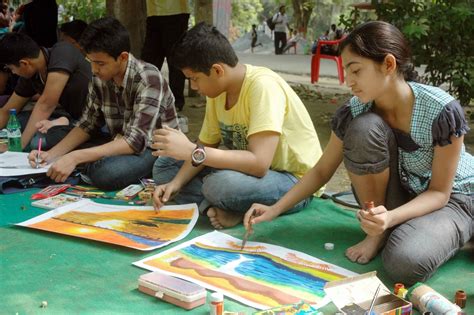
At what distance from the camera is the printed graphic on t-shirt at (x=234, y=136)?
252cm

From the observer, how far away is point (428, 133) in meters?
2.05

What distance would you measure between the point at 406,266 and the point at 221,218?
809 mm

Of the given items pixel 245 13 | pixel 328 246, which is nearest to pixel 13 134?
pixel 328 246

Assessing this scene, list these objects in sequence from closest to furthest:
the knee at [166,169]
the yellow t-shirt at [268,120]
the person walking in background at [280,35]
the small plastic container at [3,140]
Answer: the yellow t-shirt at [268,120] → the knee at [166,169] → the small plastic container at [3,140] → the person walking in background at [280,35]

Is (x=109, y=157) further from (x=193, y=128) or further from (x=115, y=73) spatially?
(x=193, y=128)

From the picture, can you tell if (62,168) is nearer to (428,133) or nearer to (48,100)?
(48,100)

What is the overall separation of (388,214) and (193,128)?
3.16m

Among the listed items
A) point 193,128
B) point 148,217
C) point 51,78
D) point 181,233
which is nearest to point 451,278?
point 181,233

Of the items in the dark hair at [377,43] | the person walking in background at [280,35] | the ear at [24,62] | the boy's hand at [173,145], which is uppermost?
the dark hair at [377,43]

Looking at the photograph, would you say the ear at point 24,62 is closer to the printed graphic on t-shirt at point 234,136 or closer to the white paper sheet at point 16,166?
the white paper sheet at point 16,166

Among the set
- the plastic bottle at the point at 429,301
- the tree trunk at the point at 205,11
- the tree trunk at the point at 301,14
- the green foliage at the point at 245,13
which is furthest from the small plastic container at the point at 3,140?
the green foliage at the point at 245,13

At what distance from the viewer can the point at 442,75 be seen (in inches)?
181

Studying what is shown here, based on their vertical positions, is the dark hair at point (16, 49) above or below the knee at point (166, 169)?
above

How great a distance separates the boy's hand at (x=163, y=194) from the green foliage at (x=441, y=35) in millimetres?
2302
